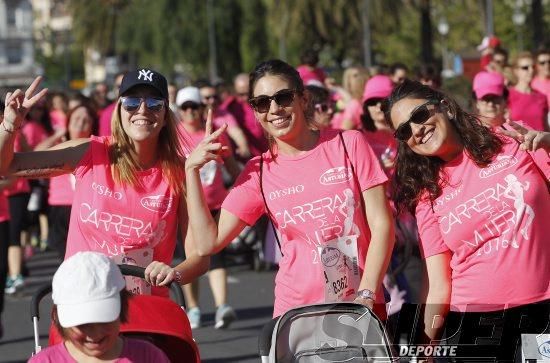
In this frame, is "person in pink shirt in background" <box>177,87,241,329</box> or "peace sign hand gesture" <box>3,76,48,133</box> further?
"person in pink shirt in background" <box>177,87,241,329</box>

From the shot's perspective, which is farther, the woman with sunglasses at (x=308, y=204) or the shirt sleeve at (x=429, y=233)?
the woman with sunglasses at (x=308, y=204)

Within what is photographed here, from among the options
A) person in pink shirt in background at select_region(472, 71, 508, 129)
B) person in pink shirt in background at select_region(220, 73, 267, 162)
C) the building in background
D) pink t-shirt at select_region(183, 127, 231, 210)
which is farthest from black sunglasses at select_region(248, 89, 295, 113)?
the building in background

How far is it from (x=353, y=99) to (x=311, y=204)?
7.33 m

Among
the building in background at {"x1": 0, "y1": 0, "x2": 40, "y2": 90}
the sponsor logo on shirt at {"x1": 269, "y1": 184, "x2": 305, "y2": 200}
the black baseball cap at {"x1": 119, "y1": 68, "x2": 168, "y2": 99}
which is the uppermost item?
the building in background at {"x1": 0, "y1": 0, "x2": 40, "y2": 90}

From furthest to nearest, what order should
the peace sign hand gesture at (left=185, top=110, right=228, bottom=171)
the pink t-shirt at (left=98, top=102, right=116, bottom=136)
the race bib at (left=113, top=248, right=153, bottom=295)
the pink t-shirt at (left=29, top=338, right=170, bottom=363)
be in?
the pink t-shirt at (left=98, top=102, right=116, bottom=136), the race bib at (left=113, top=248, right=153, bottom=295), the peace sign hand gesture at (left=185, top=110, right=228, bottom=171), the pink t-shirt at (left=29, top=338, right=170, bottom=363)

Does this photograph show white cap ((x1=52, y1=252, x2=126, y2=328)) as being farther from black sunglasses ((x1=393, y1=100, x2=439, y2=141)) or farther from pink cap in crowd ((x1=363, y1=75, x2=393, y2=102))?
pink cap in crowd ((x1=363, y1=75, x2=393, y2=102))

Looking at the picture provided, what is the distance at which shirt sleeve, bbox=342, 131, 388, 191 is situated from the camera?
554 cm

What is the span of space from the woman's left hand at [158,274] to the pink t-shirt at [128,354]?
1.99 ft

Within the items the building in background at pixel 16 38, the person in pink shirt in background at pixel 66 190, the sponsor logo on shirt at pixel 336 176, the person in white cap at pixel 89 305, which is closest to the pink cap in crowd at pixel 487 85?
the person in pink shirt in background at pixel 66 190

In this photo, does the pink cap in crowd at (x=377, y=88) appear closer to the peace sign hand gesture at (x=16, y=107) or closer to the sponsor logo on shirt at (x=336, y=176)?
the sponsor logo on shirt at (x=336, y=176)

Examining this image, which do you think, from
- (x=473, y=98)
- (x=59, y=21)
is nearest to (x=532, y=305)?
(x=473, y=98)

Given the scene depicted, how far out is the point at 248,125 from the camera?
1512 centimetres

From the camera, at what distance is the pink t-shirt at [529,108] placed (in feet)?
39.0

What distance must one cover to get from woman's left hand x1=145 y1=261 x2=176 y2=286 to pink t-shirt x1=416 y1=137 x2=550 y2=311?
104 centimetres
